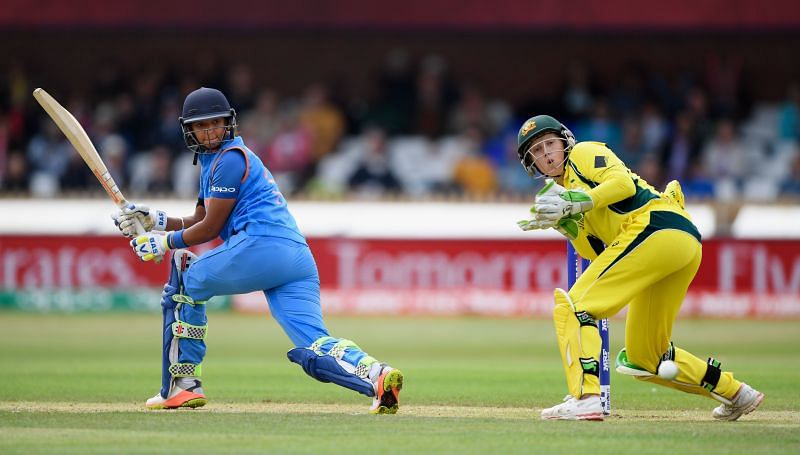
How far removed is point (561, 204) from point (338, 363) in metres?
1.65

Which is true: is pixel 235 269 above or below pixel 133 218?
below

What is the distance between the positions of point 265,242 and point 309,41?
54.3ft

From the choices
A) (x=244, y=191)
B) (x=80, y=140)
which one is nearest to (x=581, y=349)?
(x=244, y=191)

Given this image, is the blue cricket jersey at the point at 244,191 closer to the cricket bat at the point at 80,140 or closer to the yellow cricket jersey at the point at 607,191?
the cricket bat at the point at 80,140

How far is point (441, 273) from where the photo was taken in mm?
17891

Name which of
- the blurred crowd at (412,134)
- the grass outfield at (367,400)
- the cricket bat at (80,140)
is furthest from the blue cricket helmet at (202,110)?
the blurred crowd at (412,134)

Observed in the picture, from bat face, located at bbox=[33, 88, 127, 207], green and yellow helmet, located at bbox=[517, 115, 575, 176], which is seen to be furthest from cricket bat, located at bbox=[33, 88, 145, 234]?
green and yellow helmet, located at bbox=[517, 115, 575, 176]

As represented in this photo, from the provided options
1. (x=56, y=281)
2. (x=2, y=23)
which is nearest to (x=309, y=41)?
(x=2, y=23)

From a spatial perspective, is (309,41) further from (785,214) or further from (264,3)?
(785,214)

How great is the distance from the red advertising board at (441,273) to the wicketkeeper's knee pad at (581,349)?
376 inches

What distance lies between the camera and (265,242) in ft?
26.5

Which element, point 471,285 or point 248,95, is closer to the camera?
point 471,285

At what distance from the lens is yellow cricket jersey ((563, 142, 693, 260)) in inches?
300

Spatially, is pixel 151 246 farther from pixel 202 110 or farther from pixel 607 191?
pixel 607 191
